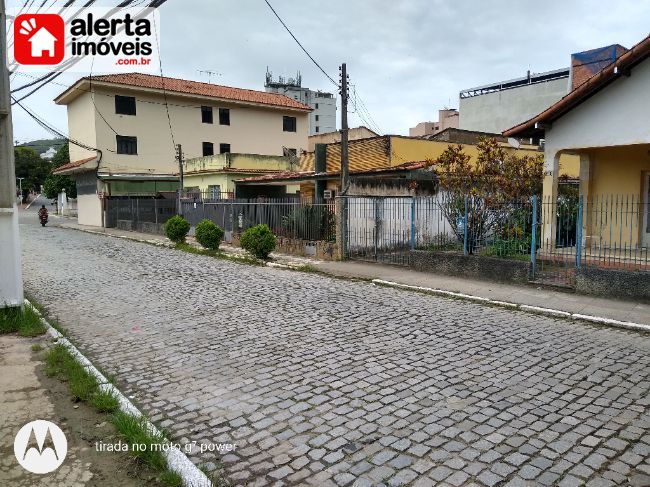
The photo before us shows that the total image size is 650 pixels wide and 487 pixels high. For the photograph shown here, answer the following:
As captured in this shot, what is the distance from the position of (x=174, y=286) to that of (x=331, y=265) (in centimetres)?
485

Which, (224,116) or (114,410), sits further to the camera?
(224,116)

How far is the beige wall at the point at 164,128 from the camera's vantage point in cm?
3262

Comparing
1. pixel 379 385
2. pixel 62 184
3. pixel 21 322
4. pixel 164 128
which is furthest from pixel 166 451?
pixel 62 184

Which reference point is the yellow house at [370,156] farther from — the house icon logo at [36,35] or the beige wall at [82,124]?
the beige wall at [82,124]

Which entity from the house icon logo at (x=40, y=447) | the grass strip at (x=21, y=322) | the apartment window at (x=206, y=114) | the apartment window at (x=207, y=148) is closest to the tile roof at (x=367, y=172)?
the grass strip at (x=21, y=322)

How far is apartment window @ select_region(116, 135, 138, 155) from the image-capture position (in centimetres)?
3319

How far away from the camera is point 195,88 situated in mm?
36875

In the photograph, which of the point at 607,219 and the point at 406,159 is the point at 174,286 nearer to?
the point at 607,219

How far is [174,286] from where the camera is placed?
1023 cm

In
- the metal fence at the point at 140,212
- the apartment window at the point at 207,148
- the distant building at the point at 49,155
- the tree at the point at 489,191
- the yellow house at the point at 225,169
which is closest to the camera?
the tree at the point at 489,191

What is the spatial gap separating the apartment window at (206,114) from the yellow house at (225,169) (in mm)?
6923

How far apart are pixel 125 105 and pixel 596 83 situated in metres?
30.7

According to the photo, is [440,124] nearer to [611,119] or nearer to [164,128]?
[164,128]

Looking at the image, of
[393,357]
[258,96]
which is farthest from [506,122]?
[393,357]
